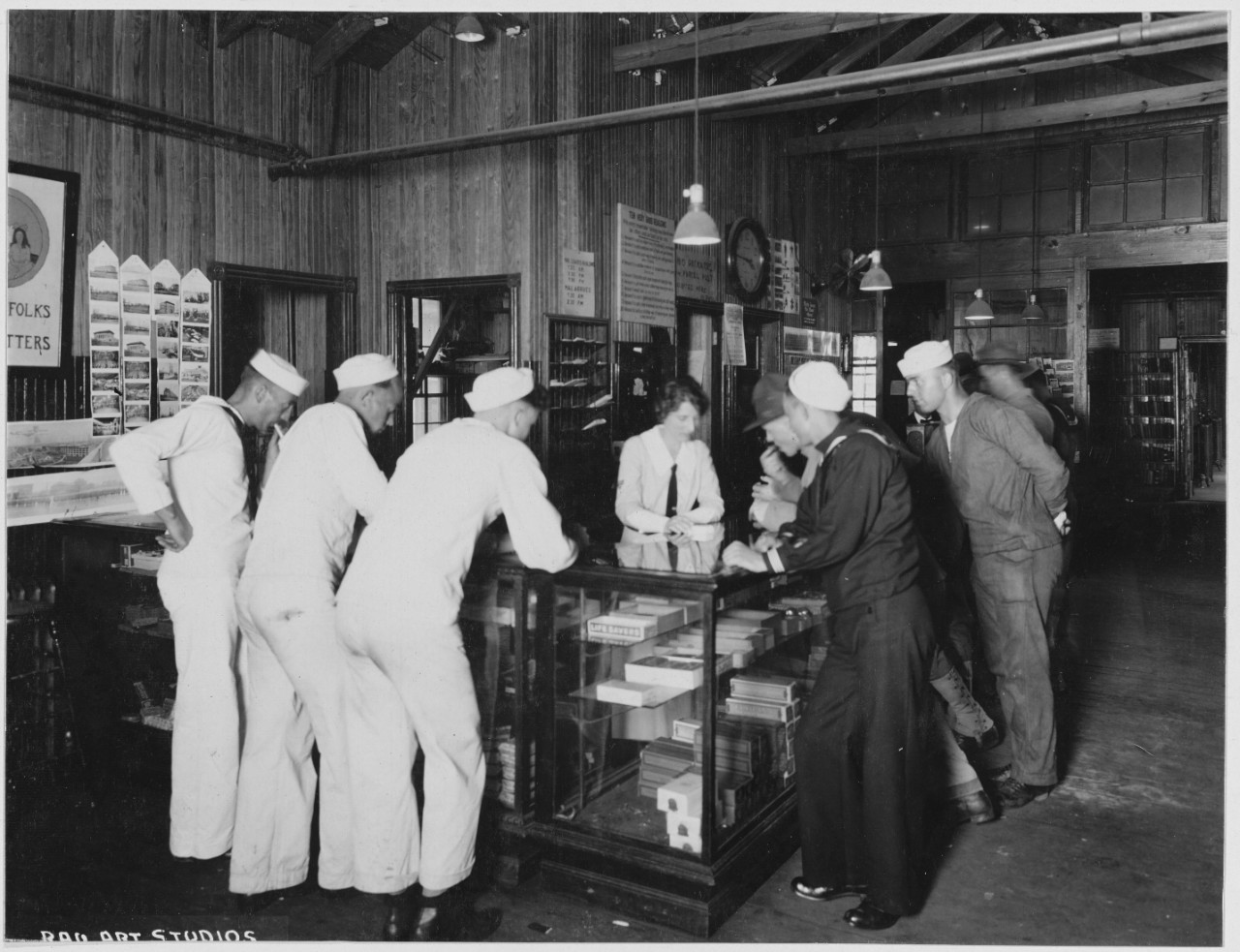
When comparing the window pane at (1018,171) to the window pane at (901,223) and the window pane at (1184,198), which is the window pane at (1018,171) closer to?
the window pane at (901,223)

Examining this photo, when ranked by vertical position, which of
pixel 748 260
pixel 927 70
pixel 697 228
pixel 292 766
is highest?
pixel 748 260

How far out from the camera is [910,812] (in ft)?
11.1

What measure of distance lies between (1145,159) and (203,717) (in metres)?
9.87

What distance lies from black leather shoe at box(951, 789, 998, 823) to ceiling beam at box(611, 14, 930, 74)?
4.83 meters

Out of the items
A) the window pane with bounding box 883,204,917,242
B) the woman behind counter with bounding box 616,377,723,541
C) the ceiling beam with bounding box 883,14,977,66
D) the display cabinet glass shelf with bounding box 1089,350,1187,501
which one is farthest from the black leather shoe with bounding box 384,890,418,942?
the display cabinet glass shelf with bounding box 1089,350,1187,501

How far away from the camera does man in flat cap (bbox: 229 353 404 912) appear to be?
3500 mm

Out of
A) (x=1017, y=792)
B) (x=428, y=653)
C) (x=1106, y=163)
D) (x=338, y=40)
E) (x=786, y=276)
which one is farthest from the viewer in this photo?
(x=1106, y=163)

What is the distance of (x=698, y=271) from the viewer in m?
7.99

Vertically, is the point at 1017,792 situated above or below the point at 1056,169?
below

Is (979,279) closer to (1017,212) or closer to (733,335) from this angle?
(1017,212)

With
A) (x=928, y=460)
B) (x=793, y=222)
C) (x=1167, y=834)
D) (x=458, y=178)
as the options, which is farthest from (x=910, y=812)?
(x=793, y=222)

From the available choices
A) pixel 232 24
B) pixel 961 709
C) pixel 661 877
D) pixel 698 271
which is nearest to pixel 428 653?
pixel 661 877

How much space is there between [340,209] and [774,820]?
468 centimetres

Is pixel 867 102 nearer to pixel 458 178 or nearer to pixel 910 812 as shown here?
pixel 458 178
